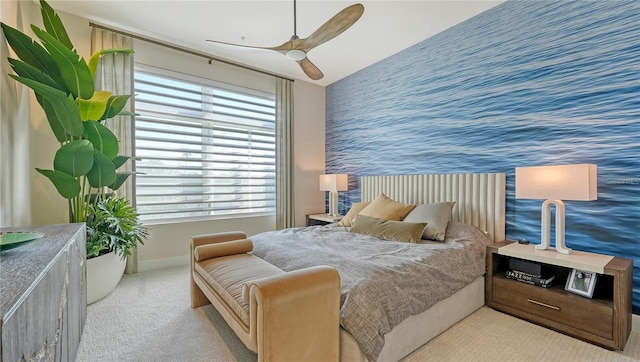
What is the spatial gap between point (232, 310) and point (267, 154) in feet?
10.2

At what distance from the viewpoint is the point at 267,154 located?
454 centimetres

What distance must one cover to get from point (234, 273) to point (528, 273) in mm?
2407

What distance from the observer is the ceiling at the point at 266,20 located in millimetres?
2852

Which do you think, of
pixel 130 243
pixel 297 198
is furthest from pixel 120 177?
pixel 297 198

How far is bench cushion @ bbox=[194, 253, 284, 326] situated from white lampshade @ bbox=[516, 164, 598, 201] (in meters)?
2.17

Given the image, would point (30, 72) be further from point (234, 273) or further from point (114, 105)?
point (234, 273)

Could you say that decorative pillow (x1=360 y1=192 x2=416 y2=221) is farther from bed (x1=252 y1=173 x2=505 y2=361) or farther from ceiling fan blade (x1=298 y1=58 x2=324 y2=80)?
ceiling fan blade (x1=298 y1=58 x2=324 y2=80)

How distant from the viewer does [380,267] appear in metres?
1.85

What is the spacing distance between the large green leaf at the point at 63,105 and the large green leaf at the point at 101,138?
17 centimetres

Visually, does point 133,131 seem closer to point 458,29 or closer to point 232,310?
point 232,310

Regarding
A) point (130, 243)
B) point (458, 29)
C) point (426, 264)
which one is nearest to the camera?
point (426, 264)

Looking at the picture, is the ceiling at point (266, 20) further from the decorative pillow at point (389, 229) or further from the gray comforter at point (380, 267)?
the decorative pillow at point (389, 229)

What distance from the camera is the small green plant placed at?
2.53 m

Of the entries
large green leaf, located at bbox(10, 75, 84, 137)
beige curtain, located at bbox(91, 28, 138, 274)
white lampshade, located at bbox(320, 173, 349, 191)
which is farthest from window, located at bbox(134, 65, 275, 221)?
large green leaf, located at bbox(10, 75, 84, 137)
